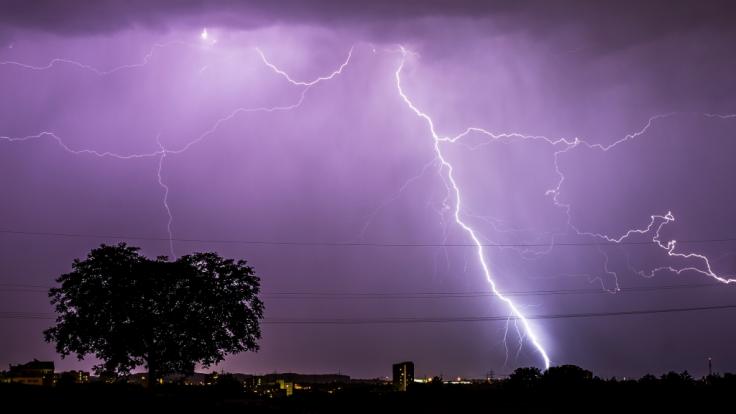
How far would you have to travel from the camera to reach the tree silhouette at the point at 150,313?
37594 mm

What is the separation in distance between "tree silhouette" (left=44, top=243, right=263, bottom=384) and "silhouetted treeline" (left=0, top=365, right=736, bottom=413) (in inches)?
108

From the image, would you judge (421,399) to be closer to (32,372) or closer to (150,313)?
(150,313)

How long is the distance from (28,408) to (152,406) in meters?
4.37

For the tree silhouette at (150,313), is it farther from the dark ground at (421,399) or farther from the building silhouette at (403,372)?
the building silhouette at (403,372)

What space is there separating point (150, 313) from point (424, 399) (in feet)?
48.1

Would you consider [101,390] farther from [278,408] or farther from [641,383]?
[641,383]

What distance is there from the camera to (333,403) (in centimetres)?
3186

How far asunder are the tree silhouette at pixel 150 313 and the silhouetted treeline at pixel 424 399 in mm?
2751

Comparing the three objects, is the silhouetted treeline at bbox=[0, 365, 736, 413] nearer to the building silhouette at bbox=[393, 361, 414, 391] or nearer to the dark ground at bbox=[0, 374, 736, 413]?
the dark ground at bbox=[0, 374, 736, 413]

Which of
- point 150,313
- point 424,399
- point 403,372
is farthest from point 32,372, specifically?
point 424,399

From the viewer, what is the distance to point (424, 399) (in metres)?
33.5

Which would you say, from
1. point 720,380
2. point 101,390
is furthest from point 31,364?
point 720,380

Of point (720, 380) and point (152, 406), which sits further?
point (720, 380)

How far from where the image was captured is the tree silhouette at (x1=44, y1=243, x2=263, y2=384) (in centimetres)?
3759
